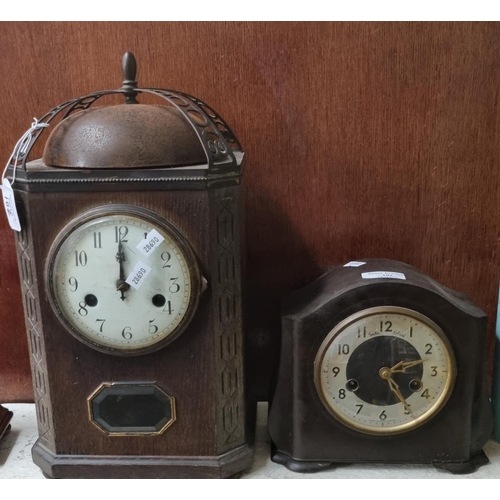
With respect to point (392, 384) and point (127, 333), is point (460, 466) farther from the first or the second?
point (127, 333)

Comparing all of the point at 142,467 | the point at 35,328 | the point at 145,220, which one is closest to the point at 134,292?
the point at 145,220

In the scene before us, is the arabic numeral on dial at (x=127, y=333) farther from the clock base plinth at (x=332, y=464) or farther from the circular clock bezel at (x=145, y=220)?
the clock base plinth at (x=332, y=464)

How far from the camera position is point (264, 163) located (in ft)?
4.91

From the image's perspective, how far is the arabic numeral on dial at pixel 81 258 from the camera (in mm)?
1166

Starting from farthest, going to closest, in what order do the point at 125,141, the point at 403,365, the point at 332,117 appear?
the point at 332,117 → the point at 403,365 → the point at 125,141

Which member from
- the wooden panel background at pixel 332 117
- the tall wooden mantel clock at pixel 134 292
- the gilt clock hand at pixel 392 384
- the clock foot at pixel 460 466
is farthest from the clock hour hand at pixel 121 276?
the clock foot at pixel 460 466

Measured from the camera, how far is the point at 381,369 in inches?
49.2

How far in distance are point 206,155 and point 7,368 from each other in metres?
0.92

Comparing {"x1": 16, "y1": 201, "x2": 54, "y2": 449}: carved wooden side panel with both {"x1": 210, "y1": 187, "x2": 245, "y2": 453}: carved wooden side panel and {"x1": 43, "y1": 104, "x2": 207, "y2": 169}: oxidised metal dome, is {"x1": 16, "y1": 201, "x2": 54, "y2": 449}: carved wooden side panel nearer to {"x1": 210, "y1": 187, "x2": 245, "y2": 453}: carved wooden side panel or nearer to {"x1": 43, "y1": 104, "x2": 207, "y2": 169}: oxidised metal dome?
{"x1": 43, "y1": 104, "x2": 207, "y2": 169}: oxidised metal dome

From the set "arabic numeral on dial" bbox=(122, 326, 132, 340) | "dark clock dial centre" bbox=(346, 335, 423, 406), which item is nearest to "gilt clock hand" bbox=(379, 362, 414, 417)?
"dark clock dial centre" bbox=(346, 335, 423, 406)

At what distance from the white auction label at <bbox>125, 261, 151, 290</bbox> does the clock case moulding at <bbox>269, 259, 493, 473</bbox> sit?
0.33m

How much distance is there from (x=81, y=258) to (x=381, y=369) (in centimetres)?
67

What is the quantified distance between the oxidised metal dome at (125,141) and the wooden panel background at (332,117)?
0.31 m

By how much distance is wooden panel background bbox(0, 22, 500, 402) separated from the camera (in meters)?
1.43
